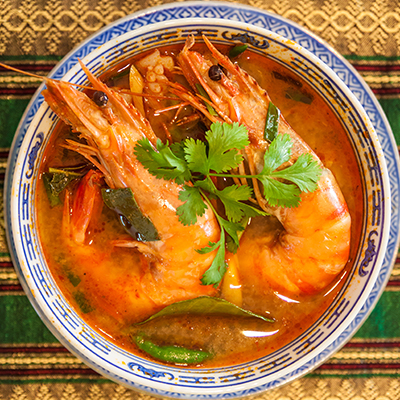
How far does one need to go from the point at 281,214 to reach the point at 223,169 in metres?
0.38

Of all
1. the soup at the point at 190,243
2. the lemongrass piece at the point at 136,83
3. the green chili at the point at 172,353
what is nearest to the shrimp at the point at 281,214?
the soup at the point at 190,243

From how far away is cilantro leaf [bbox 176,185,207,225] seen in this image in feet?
5.47

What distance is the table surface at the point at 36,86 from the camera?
1.94 metres

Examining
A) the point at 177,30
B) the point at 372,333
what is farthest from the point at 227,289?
the point at 177,30

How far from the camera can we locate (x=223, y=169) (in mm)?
1634

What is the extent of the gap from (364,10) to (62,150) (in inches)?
63.8

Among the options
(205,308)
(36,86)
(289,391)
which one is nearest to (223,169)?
(205,308)

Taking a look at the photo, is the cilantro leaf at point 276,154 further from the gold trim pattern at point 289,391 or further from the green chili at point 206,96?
the gold trim pattern at point 289,391

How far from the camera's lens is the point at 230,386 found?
5.82ft

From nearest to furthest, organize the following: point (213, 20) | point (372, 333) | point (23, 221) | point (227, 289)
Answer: point (213, 20), point (23, 221), point (227, 289), point (372, 333)

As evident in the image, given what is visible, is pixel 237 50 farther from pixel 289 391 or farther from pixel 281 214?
pixel 289 391

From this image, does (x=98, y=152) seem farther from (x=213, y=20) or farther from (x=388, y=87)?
(x=388, y=87)

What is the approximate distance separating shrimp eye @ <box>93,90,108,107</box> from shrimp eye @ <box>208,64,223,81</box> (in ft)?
1.44

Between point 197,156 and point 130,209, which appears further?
point 130,209
